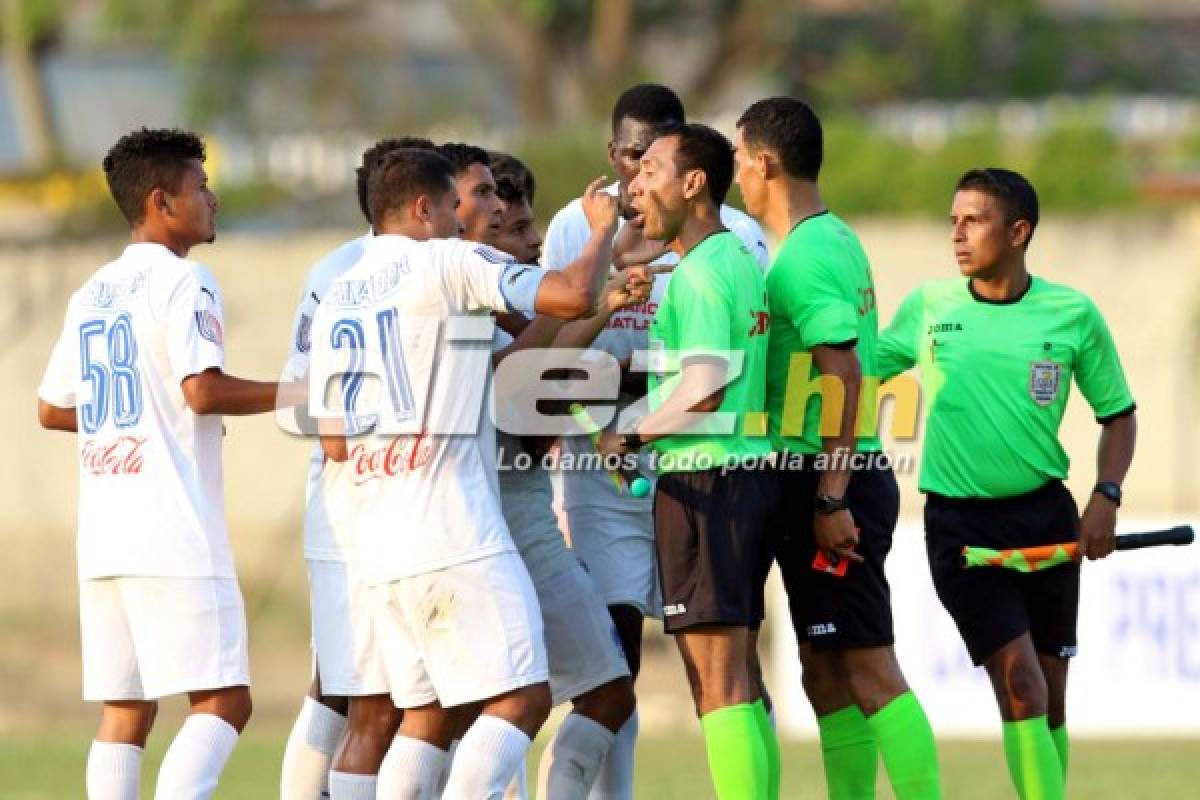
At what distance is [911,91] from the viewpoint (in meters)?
29.7

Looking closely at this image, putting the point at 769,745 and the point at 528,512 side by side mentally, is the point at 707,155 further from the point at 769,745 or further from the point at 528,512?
the point at 769,745

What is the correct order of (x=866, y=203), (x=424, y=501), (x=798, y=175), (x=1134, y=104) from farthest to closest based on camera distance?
(x=1134, y=104) < (x=866, y=203) < (x=798, y=175) < (x=424, y=501)

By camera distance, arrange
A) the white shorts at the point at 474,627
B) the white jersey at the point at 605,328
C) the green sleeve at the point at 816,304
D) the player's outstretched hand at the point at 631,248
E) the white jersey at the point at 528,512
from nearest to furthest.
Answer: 1. the white shorts at the point at 474,627
2. the green sleeve at the point at 816,304
3. the player's outstretched hand at the point at 631,248
4. the white jersey at the point at 528,512
5. the white jersey at the point at 605,328

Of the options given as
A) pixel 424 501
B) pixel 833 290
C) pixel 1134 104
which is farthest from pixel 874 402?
pixel 1134 104

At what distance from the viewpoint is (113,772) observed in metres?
8.05

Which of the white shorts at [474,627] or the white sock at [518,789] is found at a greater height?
the white shorts at [474,627]

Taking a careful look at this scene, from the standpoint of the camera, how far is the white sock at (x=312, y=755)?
8.60 metres

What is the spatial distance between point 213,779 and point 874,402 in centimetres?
274

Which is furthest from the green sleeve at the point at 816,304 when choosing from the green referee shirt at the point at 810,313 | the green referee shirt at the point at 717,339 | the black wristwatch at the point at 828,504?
the black wristwatch at the point at 828,504

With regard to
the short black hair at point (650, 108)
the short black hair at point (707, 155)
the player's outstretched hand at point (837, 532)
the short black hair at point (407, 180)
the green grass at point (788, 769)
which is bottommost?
the green grass at point (788, 769)

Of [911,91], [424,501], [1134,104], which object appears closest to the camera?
[424,501]

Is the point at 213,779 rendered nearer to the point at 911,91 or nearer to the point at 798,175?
the point at 798,175

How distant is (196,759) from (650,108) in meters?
3.12

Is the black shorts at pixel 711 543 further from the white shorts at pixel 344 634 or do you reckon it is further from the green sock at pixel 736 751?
the white shorts at pixel 344 634
